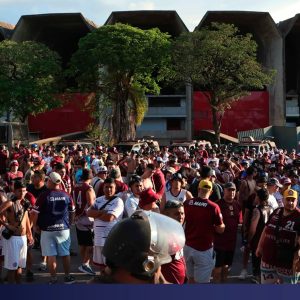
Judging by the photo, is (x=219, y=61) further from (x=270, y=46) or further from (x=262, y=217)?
(x=262, y=217)

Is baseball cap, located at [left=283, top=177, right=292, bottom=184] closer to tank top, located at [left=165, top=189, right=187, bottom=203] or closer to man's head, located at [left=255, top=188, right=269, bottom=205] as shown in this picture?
man's head, located at [left=255, top=188, right=269, bottom=205]

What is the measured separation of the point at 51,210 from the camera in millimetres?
7125

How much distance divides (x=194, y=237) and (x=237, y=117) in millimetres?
Result: 47175

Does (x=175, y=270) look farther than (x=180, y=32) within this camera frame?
No

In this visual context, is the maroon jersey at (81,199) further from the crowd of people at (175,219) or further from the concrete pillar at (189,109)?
the concrete pillar at (189,109)

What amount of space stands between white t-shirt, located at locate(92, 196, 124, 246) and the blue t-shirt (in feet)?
1.70

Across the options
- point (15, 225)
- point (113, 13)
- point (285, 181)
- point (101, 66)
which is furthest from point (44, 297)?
point (113, 13)

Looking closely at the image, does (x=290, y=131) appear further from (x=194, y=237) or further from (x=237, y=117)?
(x=194, y=237)

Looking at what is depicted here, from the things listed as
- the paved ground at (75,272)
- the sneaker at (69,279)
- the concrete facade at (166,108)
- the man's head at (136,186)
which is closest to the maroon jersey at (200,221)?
the man's head at (136,186)

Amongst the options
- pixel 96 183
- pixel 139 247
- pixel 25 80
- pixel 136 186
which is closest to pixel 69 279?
pixel 136 186

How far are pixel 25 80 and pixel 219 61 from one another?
45.7 ft

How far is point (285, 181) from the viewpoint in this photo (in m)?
9.59

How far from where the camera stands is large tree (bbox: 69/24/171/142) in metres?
37.9

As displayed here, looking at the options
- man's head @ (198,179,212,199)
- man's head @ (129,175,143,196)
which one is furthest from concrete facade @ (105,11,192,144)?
man's head @ (198,179,212,199)
